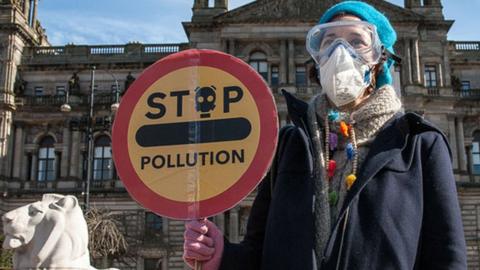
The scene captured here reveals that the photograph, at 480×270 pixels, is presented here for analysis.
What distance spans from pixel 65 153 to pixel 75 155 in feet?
2.24

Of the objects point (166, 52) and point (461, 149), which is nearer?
point (461, 149)

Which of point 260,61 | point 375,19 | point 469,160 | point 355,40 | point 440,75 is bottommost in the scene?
point 355,40

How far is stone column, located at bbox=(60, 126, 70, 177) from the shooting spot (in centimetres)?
4059

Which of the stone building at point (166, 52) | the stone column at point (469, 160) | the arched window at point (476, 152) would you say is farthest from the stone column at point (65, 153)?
the arched window at point (476, 152)

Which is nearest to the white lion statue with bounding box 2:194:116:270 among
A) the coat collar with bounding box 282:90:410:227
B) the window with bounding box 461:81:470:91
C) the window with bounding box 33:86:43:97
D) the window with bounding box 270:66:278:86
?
the coat collar with bounding box 282:90:410:227

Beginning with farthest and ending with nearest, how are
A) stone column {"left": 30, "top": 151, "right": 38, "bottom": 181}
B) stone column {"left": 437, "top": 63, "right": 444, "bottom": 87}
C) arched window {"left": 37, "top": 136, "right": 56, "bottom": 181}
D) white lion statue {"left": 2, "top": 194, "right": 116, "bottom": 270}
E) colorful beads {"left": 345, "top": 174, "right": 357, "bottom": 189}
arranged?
arched window {"left": 37, "top": 136, "right": 56, "bottom": 181} → stone column {"left": 30, "top": 151, "right": 38, "bottom": 181} → stone column {"left": 437, "top": 63, "right": 444, "bottom": 87} → white lion statue {"left": 2, "top": 194, "right": 116, "bottom": 270} → colorful beads {"left": 345, "top": 174, "right": 357, "bottom": 189}

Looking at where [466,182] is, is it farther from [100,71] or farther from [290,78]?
[100,71]

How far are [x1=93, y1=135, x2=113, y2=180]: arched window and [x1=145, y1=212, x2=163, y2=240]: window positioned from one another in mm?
3727

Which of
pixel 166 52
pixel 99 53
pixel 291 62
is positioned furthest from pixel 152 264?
pixel 99 53

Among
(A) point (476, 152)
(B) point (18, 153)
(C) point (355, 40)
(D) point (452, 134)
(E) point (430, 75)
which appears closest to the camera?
(C) point (355, 40)

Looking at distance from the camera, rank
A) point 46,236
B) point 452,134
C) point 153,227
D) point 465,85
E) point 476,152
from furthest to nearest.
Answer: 1. point 465,85
2. point 476,152
3. point 452,134
4. point 153,227
5. point 46,236

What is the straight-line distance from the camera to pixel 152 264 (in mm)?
37531

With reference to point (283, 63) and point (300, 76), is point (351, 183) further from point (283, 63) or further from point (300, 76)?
point (300, 76)

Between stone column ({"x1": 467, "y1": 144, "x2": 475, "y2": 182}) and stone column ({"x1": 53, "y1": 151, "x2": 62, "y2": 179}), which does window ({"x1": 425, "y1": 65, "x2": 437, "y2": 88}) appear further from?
stone column ({"x1": 53, "y1": 151, "x2": 62, "y2": 179})
